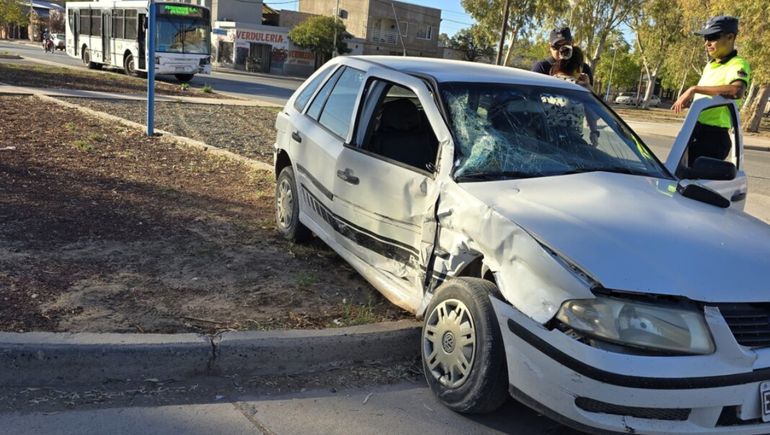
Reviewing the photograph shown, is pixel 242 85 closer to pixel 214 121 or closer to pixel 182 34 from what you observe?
pixel 182 34

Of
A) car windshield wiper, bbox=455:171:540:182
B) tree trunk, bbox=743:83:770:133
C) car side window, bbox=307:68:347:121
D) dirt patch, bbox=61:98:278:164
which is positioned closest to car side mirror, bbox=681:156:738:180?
car windshield wiper, bbox=455:171:540:182

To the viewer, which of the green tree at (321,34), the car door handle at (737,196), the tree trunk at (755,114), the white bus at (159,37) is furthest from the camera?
the green tree at (321,34)

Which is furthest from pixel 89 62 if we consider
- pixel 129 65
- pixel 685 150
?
pixel 685 150

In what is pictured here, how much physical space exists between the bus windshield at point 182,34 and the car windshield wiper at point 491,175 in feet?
76.5

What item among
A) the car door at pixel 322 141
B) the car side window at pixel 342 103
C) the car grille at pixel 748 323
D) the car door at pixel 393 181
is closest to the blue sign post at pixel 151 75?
the car door at pixel 322 141

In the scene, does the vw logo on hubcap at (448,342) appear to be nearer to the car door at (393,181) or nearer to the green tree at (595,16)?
the car door at (393,181)

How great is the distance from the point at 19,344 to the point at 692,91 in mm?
5025

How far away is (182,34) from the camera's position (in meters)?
24.6

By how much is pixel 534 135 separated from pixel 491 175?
1.96 ft

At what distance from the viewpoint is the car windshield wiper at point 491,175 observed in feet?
11.1

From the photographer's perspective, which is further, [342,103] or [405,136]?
[342,103]

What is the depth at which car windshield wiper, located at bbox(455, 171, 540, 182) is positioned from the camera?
339 cm

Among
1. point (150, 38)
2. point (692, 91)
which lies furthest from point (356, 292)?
point (150, 38)

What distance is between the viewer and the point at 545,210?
117 inches
